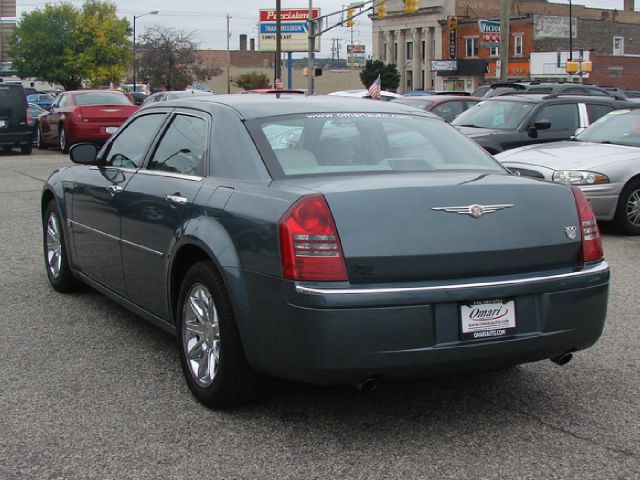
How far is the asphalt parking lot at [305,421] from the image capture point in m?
3.82

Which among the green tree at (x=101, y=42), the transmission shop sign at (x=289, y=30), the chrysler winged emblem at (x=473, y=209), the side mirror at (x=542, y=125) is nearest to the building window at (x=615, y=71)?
the transmission shop sign at (x=289, y=30)

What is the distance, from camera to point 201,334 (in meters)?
4.59

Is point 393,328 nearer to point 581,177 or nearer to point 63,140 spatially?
point 581,177

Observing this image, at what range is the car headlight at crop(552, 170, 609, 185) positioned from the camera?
402 inches

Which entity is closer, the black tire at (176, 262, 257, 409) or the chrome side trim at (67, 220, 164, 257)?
the black tire at (176, 262, 257, 409)

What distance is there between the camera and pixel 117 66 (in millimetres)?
70375

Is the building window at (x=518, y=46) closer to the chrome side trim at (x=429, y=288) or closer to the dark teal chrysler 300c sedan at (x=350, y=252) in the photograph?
the dark teal chrysler 300c sedan at (x=350, y=252)

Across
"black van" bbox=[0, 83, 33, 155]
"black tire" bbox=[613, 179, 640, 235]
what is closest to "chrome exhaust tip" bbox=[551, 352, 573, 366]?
"black tire" bbox=[613, 179, 640, 235]

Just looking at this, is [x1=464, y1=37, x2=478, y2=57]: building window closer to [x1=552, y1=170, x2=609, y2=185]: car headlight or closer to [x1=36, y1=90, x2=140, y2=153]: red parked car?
[x1=36, y1=90, x2=140, y2=153]: red parked car

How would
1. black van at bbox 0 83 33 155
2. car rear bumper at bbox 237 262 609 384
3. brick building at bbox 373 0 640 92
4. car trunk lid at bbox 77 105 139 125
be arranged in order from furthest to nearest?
brick building at bbox 373 0 640 92 < black van at bbox 0 83 33 155 < car trunk lid at bbox 77 105 139 125 < car rear bumper at bbox 237 262 609 384

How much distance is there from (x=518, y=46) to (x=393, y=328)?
269 ft

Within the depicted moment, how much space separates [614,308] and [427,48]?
91373 mm

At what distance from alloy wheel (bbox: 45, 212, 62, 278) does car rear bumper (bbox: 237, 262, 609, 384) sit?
340 centimetres

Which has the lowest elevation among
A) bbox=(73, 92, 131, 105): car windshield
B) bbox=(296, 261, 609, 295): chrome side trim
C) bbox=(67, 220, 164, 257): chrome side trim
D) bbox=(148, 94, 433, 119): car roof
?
bbox=(296, 261, 609, 295): chrome side trim
